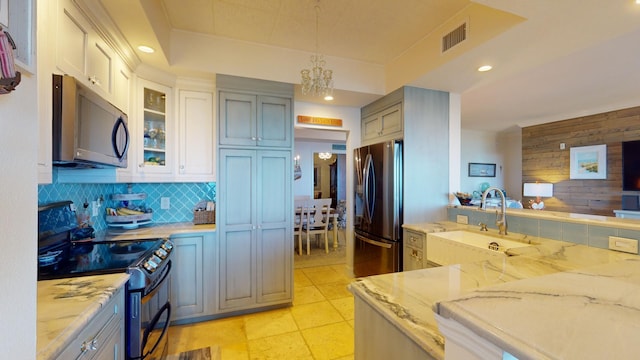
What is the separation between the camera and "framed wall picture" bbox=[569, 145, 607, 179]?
4.66m

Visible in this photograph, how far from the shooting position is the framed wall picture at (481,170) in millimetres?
6805

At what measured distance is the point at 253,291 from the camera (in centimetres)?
264

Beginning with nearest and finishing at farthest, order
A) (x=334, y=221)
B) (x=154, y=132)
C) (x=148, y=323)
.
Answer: (x=148, y=323)
(x=154, y=132)
(x=334, y=221)

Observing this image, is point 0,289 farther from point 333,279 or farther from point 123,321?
point 333,279

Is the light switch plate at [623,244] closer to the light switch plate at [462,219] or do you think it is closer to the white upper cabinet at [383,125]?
the light switch plate at [462,219]

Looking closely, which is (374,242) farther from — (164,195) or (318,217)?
(164,195)

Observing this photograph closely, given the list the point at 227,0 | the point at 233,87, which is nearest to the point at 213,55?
the point at 233,87

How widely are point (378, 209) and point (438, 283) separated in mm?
2012

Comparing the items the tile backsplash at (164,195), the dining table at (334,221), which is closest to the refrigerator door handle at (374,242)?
the dining table at (334,221)

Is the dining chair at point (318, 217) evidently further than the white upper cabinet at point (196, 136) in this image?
Yes

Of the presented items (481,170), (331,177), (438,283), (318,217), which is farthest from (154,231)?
(481,170)

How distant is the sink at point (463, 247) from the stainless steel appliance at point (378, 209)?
582 mm

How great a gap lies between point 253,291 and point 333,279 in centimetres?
130

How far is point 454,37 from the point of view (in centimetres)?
225
